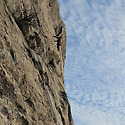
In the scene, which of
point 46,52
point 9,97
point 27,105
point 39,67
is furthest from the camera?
point 46,52

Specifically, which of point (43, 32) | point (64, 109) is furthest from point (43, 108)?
point (43, 32)

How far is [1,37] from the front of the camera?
12531 mm

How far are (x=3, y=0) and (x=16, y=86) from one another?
667 centimetres

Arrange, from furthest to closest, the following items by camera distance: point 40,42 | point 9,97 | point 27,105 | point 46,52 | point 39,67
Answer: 1. point 46,52
2. point 40,42
3. point 39,67
4. point 27,105
5. point 9,97

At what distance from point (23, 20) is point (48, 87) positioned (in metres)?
6.88

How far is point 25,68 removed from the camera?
14508mm

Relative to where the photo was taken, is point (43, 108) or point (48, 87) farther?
point (48, 87)

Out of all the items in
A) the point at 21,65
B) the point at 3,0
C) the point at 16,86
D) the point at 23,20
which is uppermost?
the point at 23,20

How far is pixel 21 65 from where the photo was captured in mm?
14047

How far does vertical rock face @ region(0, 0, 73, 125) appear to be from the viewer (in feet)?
39.9

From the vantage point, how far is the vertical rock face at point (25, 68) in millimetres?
12148

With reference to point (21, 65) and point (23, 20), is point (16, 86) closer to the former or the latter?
point (21, 65)

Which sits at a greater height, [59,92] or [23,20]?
[23,20]

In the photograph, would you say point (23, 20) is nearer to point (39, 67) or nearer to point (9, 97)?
point (39, 67)
